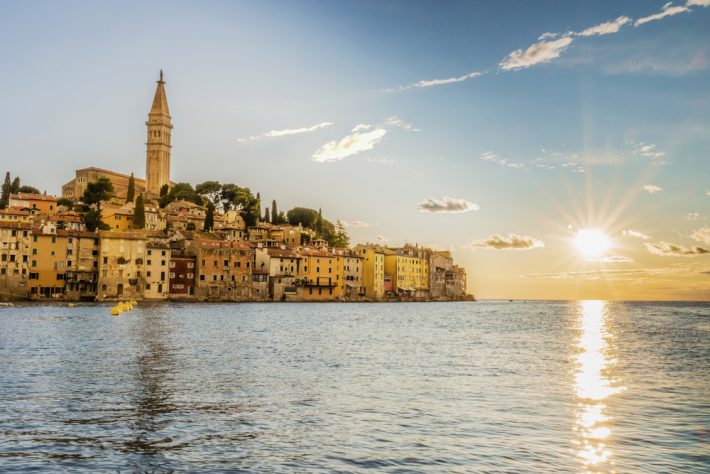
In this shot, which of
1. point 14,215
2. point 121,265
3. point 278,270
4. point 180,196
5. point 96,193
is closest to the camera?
point 121,265

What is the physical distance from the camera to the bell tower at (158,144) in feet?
512

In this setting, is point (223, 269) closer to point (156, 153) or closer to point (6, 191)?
point (6, 191)

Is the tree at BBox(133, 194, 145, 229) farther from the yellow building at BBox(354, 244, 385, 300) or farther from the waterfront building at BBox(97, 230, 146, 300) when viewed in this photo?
the yellow building at BBox(354, 244, 385, 300)

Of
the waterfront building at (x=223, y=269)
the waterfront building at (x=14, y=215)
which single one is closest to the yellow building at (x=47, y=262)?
the waterfront building at (x=14, y=215)

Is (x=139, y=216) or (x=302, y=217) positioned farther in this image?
(x=302, y=217)

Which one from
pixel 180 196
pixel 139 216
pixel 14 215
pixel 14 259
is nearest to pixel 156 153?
pixel 180 196

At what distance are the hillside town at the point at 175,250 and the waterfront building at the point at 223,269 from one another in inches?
6.6

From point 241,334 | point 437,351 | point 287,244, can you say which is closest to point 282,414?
point 437,351

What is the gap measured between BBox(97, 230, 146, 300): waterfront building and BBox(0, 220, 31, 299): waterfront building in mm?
9789

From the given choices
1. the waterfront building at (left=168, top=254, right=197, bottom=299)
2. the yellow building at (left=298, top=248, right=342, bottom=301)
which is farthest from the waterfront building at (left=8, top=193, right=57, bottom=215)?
the yellow building at (left=298, top=248, right=342, bottom=301)

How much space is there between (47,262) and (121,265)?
9924mm

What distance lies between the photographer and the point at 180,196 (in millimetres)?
139500

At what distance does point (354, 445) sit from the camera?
12.3 m

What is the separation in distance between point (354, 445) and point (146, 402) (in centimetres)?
684
